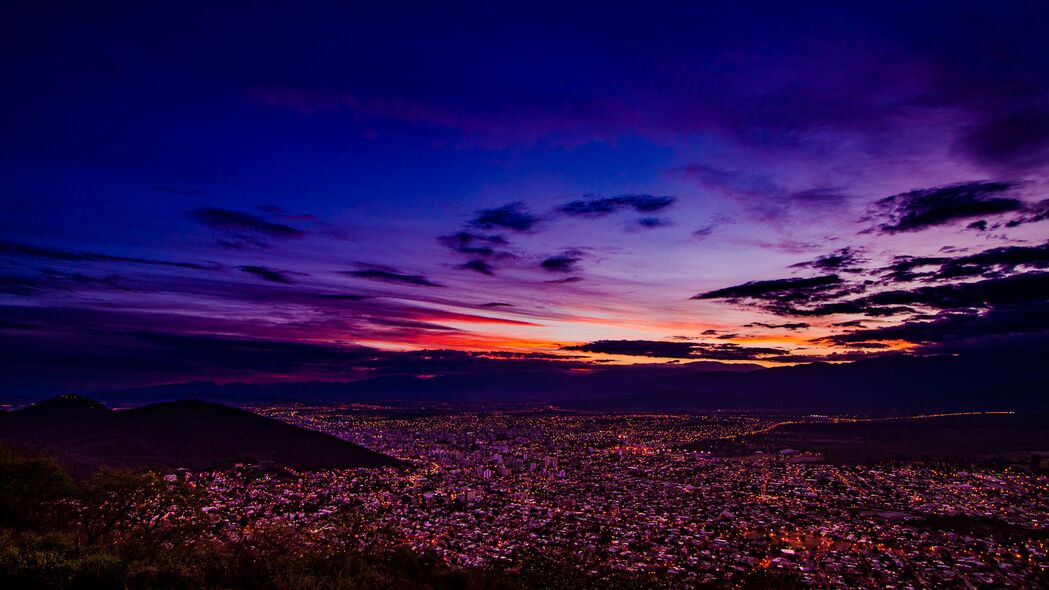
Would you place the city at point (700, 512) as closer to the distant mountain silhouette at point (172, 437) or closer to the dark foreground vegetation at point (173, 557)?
the dark foreground vegetation at point (173, 557)

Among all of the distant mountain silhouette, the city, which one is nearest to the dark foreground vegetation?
the city

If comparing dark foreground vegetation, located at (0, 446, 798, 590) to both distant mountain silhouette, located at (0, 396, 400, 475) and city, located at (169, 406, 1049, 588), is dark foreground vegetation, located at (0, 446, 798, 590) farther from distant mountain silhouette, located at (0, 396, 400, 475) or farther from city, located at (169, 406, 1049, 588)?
distant mountain silhouette, located at (0, 396, 400, 475)

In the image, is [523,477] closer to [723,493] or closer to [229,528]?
[723,493]

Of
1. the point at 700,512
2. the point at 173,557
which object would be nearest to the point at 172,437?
the point at 173,557

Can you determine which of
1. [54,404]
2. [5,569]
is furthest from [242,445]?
[5,569]

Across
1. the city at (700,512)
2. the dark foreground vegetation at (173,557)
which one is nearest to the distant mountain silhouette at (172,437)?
the city at (700,512)

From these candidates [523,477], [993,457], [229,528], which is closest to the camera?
[229,528]

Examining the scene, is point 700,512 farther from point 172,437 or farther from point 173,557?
point 172,437
